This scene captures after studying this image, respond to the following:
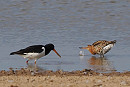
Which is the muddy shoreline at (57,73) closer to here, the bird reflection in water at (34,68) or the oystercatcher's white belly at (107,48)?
the bird reflection in water at (34,68)

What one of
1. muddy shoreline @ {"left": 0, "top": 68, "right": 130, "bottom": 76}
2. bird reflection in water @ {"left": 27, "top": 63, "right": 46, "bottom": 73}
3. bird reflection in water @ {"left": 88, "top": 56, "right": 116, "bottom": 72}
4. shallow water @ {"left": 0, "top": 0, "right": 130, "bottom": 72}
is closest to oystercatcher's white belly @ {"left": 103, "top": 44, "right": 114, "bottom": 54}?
shallow water @ {"left": 0, "top": 0, "right": 130, "bottom": 72}

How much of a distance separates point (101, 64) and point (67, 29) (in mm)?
5626

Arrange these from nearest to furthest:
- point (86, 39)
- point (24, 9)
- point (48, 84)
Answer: point (48, 84) → point (86, 39) → point (24, 9)

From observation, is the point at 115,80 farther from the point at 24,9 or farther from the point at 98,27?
the point at 24,9

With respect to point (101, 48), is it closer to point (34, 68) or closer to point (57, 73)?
point (34, 68)

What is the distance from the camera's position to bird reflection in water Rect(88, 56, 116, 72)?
11977 mm

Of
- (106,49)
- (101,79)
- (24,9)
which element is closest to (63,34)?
(106,49)

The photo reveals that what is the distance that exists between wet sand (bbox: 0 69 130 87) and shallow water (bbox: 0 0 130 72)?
1.08 m

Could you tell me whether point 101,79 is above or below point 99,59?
above

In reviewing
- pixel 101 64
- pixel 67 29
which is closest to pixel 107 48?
pixel 101 64

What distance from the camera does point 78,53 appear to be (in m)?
14.4

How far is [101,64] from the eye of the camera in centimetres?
1298

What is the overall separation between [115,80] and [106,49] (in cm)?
518

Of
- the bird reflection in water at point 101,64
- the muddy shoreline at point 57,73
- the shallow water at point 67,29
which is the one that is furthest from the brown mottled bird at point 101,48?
the muddy shoreline at point 57,73
